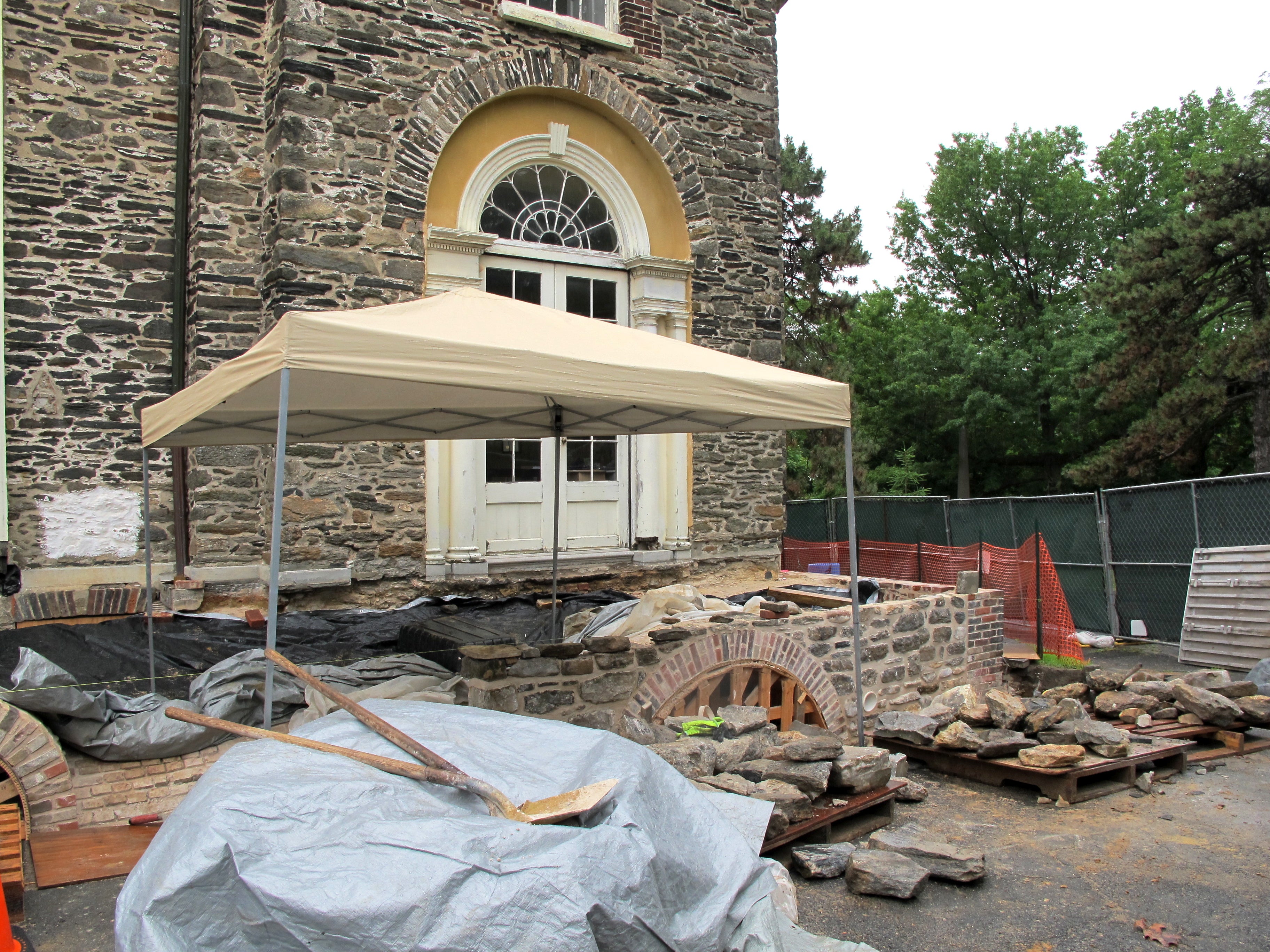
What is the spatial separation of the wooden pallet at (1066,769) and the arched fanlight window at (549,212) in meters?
5.45

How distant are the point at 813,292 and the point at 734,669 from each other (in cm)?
2080

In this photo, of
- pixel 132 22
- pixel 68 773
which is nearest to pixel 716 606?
pixel 68 773

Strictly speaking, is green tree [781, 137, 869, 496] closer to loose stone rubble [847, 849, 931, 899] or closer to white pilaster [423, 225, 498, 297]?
white pilaster [423, 225, 498, 297]

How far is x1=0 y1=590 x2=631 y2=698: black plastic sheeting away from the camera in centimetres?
560

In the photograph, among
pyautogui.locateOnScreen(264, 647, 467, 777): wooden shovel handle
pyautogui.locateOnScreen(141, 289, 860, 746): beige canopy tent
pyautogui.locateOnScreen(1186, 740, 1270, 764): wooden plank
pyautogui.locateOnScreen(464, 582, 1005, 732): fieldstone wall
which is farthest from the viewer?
pyautogui.locateOnScreen(1186, 740, 1270, 764): wooden plank

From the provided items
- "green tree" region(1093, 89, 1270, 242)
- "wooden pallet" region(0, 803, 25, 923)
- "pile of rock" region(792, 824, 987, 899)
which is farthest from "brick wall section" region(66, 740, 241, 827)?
"green tree" region(1093, 89, 1270, 242)

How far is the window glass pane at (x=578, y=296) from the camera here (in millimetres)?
8828

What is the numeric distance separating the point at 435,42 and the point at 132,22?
2.57m

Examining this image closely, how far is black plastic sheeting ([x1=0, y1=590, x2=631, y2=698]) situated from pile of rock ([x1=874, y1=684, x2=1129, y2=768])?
2624 millimetres

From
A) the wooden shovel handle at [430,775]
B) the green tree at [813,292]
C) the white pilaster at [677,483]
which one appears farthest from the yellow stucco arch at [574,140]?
the green tree at [813,292]

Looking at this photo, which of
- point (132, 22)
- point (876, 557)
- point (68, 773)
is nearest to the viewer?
point (68, 773)

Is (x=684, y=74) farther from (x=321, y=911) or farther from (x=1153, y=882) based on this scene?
(x=321, y=911)

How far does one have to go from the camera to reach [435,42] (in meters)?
8.16

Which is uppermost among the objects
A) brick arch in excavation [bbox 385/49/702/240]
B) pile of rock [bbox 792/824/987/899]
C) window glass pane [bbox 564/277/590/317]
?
brick arch in excavation [bbox 385/49/702/240]
